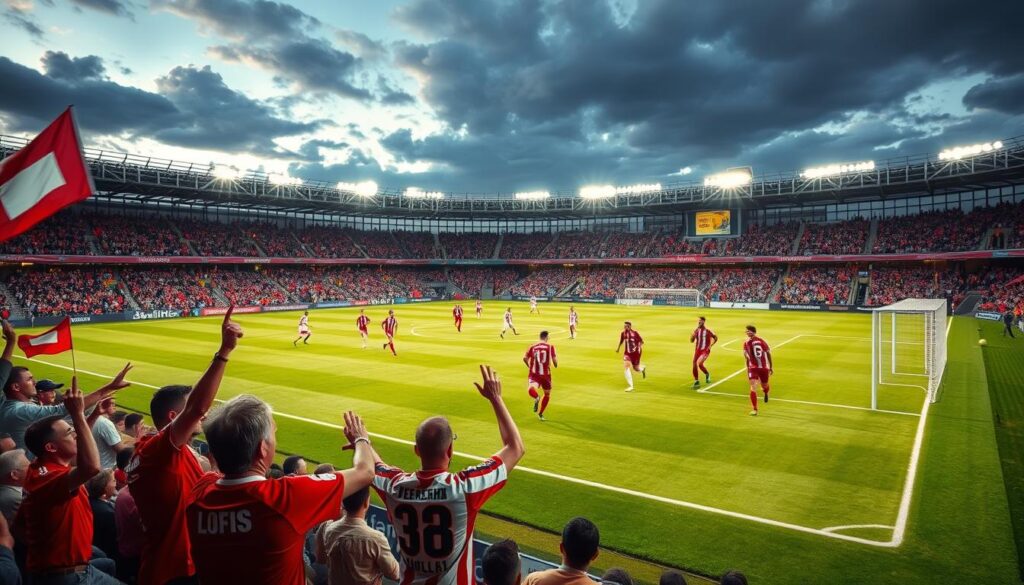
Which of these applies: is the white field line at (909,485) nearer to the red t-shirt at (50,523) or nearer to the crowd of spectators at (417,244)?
the red t-shirt at (50,523)

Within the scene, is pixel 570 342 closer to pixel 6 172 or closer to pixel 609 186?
pixel 6 172

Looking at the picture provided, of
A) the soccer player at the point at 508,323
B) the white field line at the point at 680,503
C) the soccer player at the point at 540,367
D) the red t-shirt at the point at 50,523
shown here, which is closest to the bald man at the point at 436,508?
the red t-shirt at the point at 50,523

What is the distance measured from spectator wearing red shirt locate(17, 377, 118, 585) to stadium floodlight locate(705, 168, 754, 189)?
64.8 m

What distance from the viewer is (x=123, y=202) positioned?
58.5m

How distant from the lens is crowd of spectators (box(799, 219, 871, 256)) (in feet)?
195

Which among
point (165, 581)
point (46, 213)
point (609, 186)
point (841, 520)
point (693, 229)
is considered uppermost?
point (609, 186)

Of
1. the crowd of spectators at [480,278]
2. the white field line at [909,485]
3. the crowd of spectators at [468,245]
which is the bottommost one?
the white field line at [909,485]

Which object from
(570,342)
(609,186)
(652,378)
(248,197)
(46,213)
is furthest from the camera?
(609,186)

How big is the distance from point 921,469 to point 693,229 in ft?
208

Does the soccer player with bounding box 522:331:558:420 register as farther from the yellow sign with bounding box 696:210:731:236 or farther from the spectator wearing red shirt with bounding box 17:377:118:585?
the yellow sign with bounding box 696:210:731:236

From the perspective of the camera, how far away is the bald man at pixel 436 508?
365 cm

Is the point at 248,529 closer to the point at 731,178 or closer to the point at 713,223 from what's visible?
the point at 731,178

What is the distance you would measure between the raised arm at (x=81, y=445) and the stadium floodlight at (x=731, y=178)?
213 feet

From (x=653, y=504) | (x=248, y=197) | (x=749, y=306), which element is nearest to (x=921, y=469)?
(x=653, y=504)
